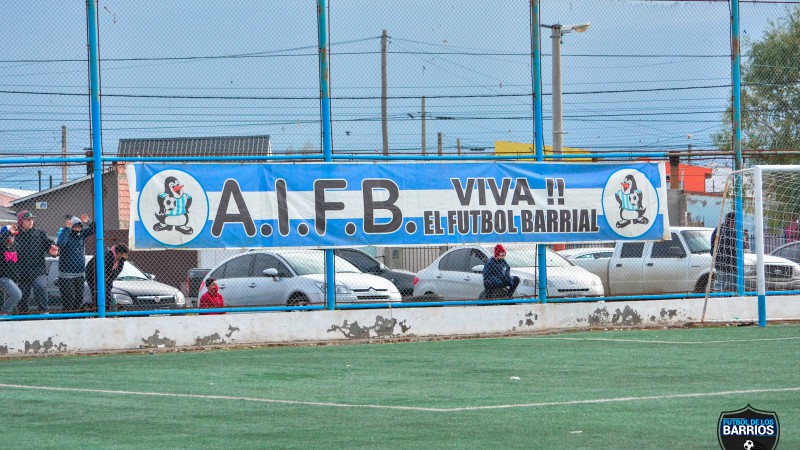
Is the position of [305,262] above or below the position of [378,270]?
above

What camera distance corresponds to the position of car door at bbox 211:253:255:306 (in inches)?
744

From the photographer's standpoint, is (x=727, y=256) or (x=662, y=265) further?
(x=662, y=265)

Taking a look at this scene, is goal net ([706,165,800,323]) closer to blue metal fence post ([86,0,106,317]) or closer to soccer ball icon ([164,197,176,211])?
soccer ball icon ([164,197,176,211])

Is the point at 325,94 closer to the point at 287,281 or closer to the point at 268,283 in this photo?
the point at 287,281

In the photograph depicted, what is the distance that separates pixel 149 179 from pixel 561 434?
917cm

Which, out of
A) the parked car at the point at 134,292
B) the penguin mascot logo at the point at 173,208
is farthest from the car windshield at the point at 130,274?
the penguin mascot logo at the point at 173,208

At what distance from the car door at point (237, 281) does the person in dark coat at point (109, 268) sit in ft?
11.6

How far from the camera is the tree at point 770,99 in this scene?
19.0 meters

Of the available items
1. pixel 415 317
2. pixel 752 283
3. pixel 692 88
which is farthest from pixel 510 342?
pixel 692 88

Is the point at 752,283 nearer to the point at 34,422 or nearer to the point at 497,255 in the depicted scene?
the point at 497,255

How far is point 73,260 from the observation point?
15.4m

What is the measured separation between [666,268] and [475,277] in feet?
13.4

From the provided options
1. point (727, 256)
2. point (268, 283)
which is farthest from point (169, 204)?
point (727, 256)

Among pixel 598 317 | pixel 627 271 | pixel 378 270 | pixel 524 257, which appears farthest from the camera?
pixel 627 271
